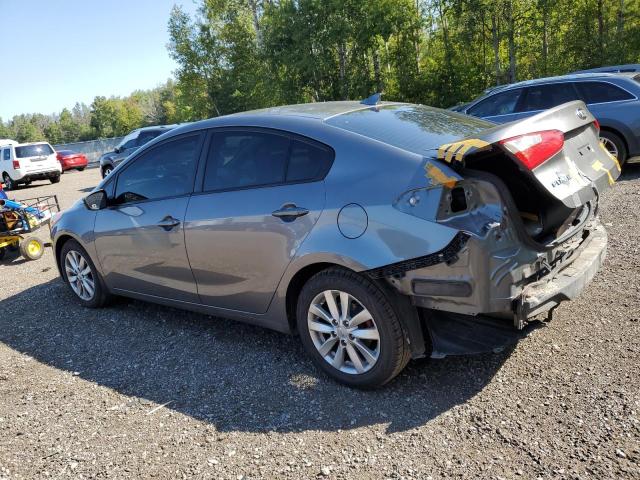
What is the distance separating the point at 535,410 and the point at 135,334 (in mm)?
3257

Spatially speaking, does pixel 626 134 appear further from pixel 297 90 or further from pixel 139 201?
pixel 297 90

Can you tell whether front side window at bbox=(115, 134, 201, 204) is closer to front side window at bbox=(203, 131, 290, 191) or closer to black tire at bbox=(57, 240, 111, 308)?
front side window at bbox=(203, 131, 290, 191)

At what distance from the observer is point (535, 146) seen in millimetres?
2736

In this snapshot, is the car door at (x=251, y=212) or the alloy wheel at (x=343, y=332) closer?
the alloy wheel at (x=343, y=332)

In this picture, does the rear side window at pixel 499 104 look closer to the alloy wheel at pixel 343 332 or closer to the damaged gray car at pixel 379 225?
the damaged gray car at pixel 379 225

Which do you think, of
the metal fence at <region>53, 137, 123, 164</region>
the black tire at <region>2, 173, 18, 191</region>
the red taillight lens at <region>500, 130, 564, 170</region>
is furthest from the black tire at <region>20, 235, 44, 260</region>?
the metal fence at <region>53, 137, 123, 164</region>

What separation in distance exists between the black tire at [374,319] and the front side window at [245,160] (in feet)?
2.52

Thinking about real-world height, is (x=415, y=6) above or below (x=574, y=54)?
above

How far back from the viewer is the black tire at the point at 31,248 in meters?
7.71

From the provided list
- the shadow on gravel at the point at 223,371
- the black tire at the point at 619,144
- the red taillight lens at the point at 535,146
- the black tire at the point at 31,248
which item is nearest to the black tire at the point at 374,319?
the shadow on gravel at the point at 223,371

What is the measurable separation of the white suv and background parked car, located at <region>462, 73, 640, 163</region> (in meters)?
19.3

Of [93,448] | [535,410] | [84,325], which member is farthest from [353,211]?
[84,325]

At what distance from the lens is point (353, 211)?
3.01 metres

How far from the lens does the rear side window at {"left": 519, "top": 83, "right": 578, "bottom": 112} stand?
8.74m
